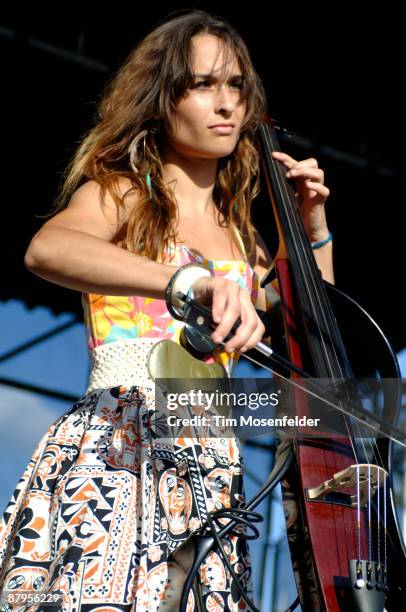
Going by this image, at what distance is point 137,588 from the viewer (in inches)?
35.0

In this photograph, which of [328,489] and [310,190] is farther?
[310,190]

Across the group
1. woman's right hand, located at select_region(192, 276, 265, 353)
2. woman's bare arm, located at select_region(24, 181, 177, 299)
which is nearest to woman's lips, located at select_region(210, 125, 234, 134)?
woman's bare arm, located at select_region(24, 181, 177, 299)

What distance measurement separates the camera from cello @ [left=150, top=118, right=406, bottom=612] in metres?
0.81

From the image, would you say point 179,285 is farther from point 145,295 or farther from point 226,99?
point 226,99

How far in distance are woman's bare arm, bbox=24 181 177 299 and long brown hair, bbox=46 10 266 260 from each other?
0.39ft

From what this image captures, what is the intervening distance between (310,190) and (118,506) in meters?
0.60

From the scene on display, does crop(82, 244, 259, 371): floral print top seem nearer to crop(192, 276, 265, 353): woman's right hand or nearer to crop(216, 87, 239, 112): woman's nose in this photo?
crop(216, 87, 239, 112): woman's nose

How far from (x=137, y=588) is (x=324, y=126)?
330cm

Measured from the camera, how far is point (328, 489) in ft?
2.83

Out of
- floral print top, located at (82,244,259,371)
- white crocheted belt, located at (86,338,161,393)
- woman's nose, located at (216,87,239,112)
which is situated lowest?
white crocheted belt, located at (86,338,161,393)

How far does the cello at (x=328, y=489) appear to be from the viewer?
0.81 meters
